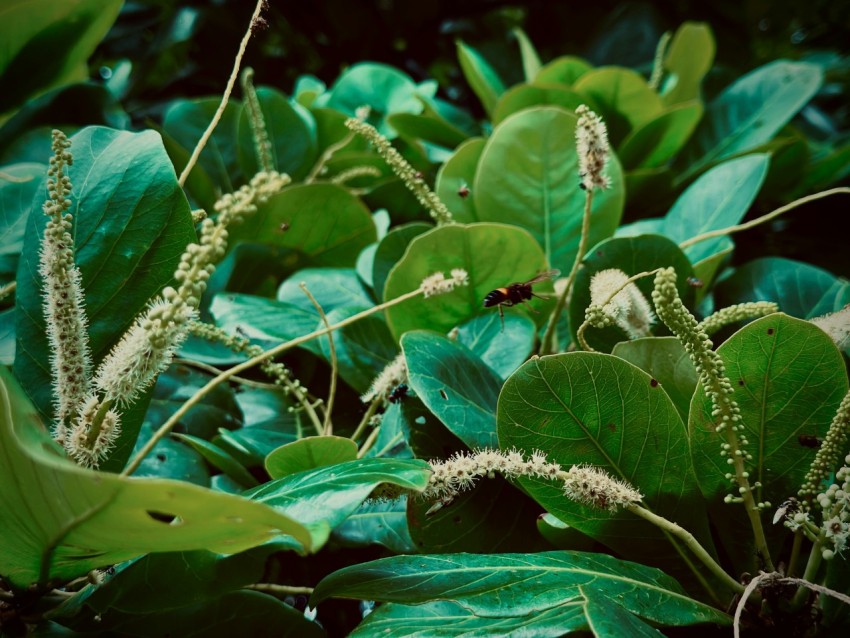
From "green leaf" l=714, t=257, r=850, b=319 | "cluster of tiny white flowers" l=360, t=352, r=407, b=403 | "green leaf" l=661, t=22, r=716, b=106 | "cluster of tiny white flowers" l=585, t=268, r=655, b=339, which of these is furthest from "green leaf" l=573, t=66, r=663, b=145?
"cluster of tiny white flowers" l=360, t=352, r=407, b=403

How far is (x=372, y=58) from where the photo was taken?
2021 mm

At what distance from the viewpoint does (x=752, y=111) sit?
1.21 m

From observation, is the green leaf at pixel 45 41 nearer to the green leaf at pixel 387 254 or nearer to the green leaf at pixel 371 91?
the green leaf at pixel 371 91

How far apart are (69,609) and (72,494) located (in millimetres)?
208

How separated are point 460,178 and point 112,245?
0.47m

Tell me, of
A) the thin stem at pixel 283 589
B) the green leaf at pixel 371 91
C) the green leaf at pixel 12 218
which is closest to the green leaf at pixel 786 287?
the thin stem at pixel 283 589

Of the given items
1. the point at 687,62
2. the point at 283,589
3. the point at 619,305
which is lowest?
the point at 283,589

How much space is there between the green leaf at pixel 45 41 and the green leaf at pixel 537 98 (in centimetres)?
56

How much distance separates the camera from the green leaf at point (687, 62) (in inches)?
50.6

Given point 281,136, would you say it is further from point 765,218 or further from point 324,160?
point 765,218

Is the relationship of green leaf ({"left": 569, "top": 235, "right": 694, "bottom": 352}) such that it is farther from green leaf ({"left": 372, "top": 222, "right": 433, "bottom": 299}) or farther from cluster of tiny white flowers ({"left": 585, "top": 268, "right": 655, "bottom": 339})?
green leaf ({"left": 372, "top": 222, "right": 433, "bottom": 299})

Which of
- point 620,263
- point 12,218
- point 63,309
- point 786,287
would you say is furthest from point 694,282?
point 12,218

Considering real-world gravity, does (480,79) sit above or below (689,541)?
above

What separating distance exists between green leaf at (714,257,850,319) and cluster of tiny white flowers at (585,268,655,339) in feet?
0.81
